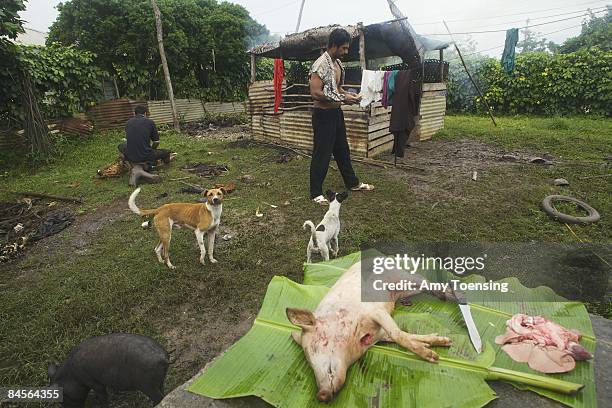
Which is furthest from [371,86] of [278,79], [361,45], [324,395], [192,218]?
[324,395]

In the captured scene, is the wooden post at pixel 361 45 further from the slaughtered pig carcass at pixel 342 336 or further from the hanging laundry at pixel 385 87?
the slaughtered pig carcass at pixel 342 336

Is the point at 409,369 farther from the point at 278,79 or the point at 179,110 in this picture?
the point at 179,110

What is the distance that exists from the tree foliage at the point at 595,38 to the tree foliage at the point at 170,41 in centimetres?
1677

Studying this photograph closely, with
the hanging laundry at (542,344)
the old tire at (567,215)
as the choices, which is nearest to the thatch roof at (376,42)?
the old tire at (567,215)

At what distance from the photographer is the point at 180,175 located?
803cm

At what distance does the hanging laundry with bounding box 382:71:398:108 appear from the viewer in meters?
7.30

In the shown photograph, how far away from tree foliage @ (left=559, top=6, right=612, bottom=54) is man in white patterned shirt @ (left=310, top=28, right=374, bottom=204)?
51.7 ft

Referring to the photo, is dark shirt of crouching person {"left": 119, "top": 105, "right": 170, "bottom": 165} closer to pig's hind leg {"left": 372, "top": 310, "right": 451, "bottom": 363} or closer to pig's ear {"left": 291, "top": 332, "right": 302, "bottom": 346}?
pig's ear {"left": 291, "top": 332, "right": 302, "bottom": 346}

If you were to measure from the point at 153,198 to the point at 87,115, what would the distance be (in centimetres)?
1015

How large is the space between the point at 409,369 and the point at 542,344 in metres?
0.71

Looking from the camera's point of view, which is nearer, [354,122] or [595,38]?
[354,122]

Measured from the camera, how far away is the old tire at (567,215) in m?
4.39

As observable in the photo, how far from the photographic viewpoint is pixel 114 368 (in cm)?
208

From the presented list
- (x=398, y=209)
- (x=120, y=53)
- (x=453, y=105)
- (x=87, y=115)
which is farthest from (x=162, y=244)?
(x=453, y=105)
